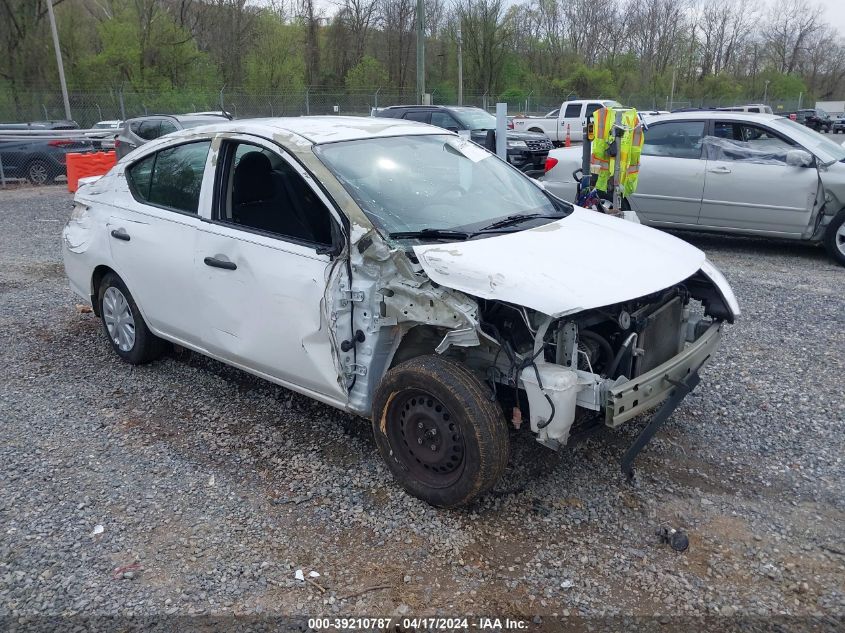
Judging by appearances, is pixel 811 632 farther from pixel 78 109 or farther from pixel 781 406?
pixel 78 109

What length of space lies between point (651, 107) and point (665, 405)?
49.7 meters

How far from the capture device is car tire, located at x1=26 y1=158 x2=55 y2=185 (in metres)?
17.3

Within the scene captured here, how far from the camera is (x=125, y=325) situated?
5.20 metres

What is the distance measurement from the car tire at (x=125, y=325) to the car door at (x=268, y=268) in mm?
947

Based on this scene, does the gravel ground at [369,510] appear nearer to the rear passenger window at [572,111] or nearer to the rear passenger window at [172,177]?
the rear passenger window at [172,177]

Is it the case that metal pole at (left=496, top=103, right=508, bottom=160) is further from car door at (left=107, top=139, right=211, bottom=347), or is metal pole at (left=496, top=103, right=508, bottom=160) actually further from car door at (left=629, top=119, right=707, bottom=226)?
car door at (left=107, top=139, right=211, bottom=347)

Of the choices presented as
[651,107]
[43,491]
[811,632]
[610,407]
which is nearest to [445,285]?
[610,407]

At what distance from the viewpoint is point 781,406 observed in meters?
4.53

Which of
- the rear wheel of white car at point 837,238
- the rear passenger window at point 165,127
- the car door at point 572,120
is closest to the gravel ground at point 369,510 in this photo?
the rear wheel of white car at point 837,238

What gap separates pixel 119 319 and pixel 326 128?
2.25 m

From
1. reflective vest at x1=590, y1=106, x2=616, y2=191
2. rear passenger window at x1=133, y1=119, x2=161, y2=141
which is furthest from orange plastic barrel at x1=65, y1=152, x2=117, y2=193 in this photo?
reflective vest at x1=590, y1=106, x2=616, y2=191

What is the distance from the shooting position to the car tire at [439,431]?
3.15 m

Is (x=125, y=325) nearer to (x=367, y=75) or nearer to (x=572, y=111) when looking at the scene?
(x=572, y=111)

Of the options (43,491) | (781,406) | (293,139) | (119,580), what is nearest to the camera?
(119,580)
